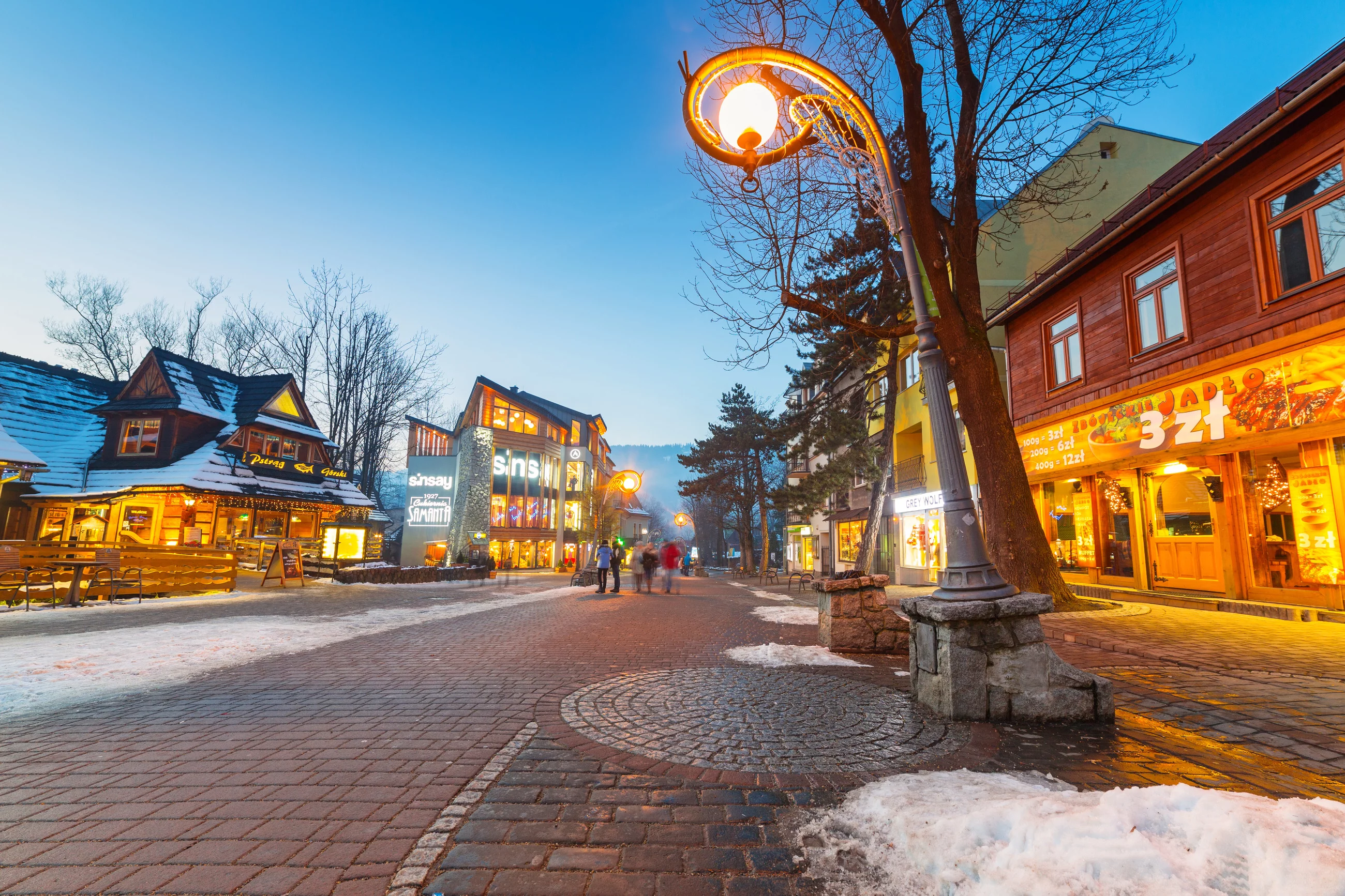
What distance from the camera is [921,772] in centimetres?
323

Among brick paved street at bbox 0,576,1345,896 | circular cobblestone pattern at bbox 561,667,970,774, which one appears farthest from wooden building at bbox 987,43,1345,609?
circular cobblestone pattern at bbox 561,667,970,774

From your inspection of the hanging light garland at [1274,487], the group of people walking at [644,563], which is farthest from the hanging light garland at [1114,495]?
the group of people walking at [644,563]

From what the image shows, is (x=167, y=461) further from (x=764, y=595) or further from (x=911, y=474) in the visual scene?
(x=911, y=474)

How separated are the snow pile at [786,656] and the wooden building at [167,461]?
23.5 meters

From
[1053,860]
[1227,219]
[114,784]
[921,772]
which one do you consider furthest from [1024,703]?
[1227,219]

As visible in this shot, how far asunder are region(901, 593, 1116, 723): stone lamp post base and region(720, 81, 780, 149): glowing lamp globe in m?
4.21

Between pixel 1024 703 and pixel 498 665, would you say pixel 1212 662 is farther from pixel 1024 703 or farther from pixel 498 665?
pixel 498 665

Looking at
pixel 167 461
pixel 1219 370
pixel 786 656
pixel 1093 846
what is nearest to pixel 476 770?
pixel 1093 846

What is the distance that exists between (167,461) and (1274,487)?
34.9m

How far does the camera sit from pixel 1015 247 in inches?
779

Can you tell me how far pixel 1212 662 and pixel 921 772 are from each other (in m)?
5.27

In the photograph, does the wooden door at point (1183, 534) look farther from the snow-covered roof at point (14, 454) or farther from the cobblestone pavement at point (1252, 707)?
the snow-covered roof at point (14, 454)

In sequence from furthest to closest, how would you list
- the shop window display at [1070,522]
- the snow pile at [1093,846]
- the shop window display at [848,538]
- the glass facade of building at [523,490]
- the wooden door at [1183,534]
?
1. the glass facade of building at [523,490]
2. the shop window display at [848,538]
3. the shop window display at [1070,522]
4. the wooden door at [1183,534]
5. the snow pile at [1093,846]

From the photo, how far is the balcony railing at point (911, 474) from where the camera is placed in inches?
899
